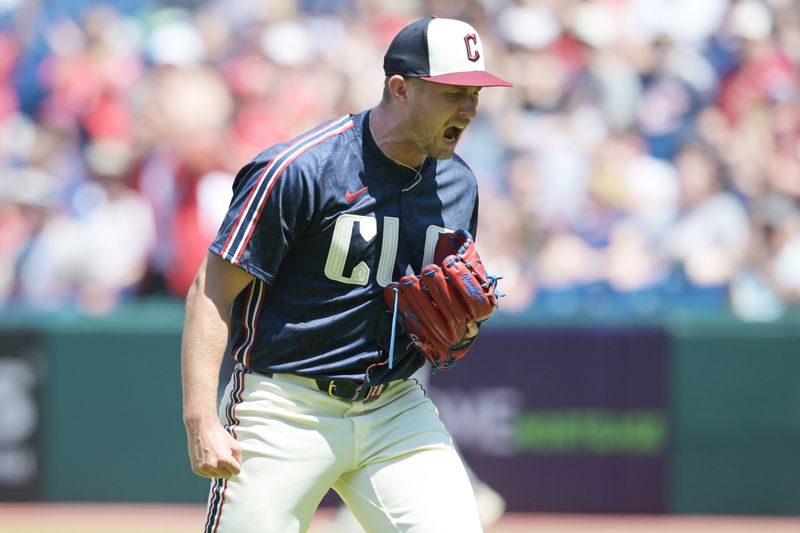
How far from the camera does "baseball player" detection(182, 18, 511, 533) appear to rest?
376 centimetres

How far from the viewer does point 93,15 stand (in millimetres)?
11062

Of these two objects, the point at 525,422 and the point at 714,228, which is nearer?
the point at 525,422

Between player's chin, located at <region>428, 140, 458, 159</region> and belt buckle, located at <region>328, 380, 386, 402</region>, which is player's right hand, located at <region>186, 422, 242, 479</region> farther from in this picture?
player's chin, located at <region>428, 140, 458, 159</region>

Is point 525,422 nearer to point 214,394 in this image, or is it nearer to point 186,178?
point 186,178

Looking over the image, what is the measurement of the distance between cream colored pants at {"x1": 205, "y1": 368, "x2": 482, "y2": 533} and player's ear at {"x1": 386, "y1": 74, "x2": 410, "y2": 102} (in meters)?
0.90

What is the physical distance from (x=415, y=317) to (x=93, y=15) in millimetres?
7922

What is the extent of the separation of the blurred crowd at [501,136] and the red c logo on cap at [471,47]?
14.7 ft

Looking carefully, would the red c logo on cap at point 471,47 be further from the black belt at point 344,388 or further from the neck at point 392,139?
the black belt at point 344,388

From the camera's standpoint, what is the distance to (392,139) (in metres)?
3.99

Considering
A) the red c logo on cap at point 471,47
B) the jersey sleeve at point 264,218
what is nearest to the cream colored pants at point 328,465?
the jersey sleeve at point 264,218

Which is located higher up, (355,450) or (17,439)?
(355,450)

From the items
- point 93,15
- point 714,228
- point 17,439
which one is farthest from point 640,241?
point 93,15

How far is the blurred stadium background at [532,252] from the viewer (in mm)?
8164

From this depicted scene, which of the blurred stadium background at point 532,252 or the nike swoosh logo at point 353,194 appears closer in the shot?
the nike swoosh logo at point 353,194
